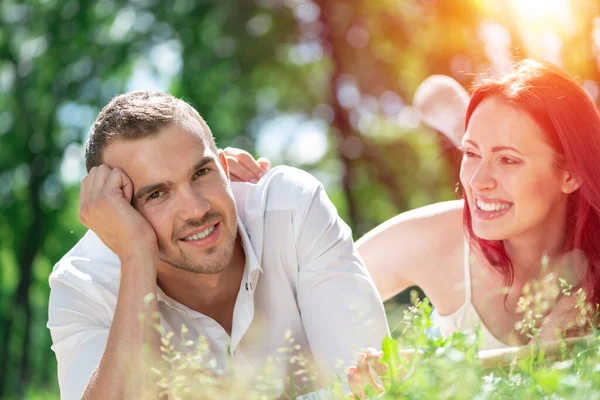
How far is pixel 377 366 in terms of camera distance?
214cm

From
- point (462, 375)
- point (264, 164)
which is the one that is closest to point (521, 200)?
point (264, 164)

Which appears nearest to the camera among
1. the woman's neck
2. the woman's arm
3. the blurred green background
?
the woman's neck

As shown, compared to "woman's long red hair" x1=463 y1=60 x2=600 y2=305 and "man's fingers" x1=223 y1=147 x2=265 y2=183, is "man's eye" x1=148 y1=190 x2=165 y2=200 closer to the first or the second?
A: "man's fingers" x1=223 y1=147 x2=265 y2=183

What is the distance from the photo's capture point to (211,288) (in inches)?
140

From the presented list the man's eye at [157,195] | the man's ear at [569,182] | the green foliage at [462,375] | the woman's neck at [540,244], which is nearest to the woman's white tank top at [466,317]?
the woman's neck at [540,244]

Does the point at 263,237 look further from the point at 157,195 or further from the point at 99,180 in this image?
the point at 99,180

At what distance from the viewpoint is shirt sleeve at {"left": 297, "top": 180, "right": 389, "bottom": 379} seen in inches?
121

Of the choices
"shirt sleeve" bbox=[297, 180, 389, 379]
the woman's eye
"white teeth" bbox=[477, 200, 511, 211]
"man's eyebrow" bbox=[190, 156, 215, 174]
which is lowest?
"shirt sleeve" bbox=[297, 180, 389, 379]

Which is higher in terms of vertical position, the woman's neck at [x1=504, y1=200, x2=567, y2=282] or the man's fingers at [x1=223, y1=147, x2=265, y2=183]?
the man's fingers at [x1=223, y1=147, x2=265, y2=183]

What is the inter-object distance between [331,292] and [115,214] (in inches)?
37.4

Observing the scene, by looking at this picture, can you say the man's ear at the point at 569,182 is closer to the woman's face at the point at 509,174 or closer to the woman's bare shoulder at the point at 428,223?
the woman's face at the point at 509,174

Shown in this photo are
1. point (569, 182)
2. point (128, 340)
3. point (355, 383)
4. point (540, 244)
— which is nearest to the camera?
point (355, 383)

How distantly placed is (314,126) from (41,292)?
35.4ft

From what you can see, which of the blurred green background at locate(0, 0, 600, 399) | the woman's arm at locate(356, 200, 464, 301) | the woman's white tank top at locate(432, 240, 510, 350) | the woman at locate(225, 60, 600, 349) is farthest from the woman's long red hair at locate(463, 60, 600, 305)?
the blurred green background at locate(0, 0, 600, 399)
